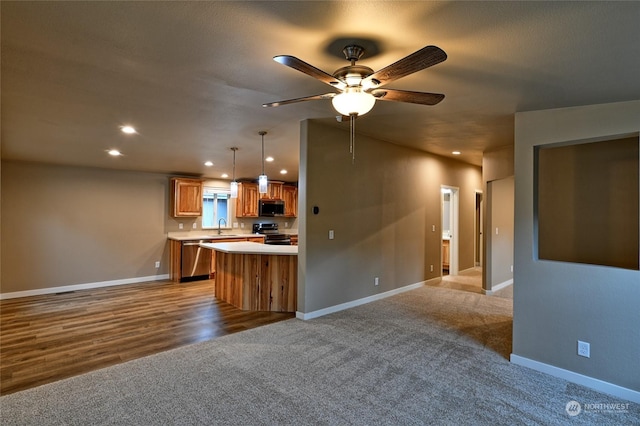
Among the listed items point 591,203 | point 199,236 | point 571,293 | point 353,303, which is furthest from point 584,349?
point 199,236

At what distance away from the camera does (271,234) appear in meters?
8.52

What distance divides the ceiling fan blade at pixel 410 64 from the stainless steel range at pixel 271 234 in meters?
6.55

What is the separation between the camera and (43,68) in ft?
7.85

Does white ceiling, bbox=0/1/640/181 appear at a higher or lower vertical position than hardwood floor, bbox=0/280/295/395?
higher

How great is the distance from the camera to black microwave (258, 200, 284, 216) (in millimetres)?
8562

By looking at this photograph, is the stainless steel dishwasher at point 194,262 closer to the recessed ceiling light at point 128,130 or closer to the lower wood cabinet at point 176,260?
the lower wood cabinet at point 176,260

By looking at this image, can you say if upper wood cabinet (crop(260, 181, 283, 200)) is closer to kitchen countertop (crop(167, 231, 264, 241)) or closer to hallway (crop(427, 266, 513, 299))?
kitchen countertop (crop(167, 231, 264, 241))

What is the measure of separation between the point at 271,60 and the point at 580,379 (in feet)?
11.9

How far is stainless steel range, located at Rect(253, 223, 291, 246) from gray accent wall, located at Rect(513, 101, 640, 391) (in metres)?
5.82

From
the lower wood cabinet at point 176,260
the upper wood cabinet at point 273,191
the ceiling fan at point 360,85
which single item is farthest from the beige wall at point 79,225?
the ceiling fan at point 360,85

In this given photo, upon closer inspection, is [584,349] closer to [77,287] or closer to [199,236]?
[199,236]


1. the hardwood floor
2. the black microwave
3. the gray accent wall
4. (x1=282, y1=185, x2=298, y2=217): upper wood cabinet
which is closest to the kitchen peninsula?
the hardwood floor

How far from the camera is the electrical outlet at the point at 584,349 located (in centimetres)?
279

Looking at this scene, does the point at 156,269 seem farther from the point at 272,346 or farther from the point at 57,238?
the point at 272,346
